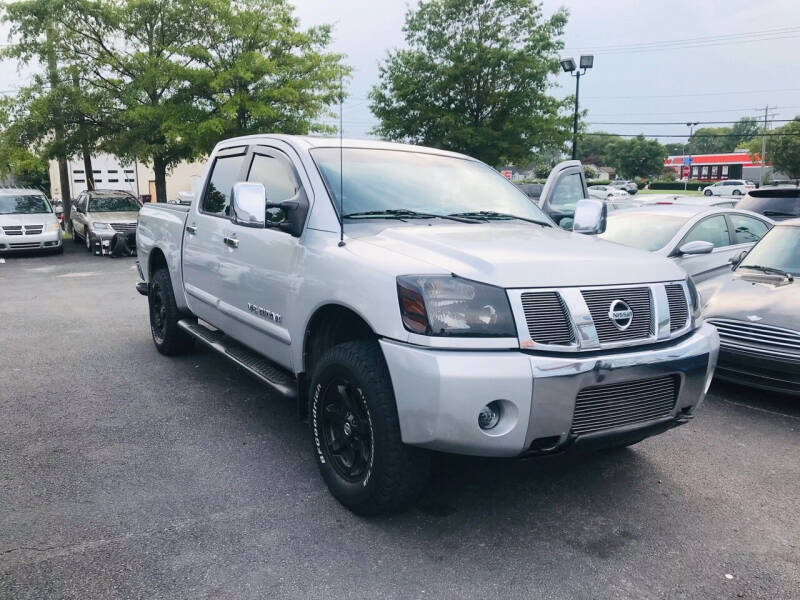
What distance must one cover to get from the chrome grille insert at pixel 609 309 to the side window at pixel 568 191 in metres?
3.12

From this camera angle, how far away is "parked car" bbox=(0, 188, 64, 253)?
54.1ft

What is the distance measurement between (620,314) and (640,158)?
108 m

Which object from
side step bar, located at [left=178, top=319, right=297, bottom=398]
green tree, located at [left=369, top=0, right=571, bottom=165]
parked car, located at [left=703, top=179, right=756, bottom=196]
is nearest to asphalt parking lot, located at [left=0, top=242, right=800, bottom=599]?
side step bar, located at [left=178, top=319, right=297, bottom=398]

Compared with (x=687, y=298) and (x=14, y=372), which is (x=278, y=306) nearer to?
(x=687, y=298)

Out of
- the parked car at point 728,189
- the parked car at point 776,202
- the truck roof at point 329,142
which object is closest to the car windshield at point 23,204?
the truck roof at point 329,142

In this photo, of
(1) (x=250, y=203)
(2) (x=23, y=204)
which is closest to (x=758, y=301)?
(1) (x=250, y=203)

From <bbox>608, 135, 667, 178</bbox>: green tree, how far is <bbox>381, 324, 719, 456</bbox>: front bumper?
108 meters

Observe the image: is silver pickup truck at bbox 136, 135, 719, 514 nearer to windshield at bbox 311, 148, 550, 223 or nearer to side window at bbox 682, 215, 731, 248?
windshield at bbox 311, 148, 550, 223

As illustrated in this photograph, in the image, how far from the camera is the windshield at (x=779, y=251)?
19.7 ft

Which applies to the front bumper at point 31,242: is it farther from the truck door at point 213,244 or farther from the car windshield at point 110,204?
the truck door at point 213,244

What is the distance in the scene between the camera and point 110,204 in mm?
18375

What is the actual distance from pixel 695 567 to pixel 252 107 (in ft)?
62.1

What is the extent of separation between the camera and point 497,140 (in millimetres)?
26875

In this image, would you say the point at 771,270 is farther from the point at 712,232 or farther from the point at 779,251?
the point at 712,232
